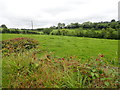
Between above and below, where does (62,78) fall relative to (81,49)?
below

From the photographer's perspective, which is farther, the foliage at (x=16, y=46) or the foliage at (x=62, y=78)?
the foliage at (x=16, y=46)

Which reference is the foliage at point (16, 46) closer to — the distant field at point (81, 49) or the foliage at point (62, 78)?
the distant field at point (81, 49)

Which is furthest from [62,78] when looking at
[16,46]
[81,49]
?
[16,46]

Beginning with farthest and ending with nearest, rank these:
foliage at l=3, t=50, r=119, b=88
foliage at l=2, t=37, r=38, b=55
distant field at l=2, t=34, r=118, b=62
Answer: foliage at l=2, t=37, r=38, b=55
distant field at l=2, t=34, r=118, b=62
foliage at l=3, t=50, r=119, b=88

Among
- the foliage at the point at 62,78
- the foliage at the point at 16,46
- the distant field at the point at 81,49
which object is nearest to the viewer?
the foliage at the point at 62,78

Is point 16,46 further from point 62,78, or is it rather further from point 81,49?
point 62,78

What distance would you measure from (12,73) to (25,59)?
0.83 m

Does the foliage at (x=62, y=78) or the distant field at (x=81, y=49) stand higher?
the distant field at (x=81, y=49)

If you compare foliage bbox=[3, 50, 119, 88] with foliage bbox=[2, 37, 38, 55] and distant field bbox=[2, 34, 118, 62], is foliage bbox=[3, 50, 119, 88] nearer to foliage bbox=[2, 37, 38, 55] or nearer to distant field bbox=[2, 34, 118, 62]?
distant field bbox=[2, 34, 118, 62]

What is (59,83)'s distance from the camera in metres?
3.19

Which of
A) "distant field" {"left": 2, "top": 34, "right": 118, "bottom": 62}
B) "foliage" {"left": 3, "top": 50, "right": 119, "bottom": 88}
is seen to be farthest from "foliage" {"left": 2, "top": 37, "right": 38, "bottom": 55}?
"foliage" {"left": 3, "top": 50, "right": 119, "bottom": 88}

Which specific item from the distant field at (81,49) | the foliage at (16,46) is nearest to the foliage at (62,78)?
the distant field at (81,49)

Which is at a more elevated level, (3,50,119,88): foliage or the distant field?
the distant field

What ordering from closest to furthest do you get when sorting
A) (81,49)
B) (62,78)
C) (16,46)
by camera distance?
(62,78) < (81,49) < (16,46)
